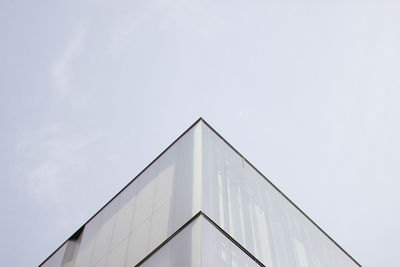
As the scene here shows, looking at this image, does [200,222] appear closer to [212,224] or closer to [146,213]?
[212,224]

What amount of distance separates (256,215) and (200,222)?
303 cm

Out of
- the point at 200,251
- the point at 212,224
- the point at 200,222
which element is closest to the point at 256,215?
the point at 212,224

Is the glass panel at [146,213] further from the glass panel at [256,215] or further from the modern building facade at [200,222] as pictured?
the glass panel at [256,215]

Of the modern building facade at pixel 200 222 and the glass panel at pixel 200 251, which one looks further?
the modern building facade at pixel 200 222

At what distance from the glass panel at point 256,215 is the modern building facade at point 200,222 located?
32 millimetres

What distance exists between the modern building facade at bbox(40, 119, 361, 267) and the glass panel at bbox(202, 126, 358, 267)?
32 mm

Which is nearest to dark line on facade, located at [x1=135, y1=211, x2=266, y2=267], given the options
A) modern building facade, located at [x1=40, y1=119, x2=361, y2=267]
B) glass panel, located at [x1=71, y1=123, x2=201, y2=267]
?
modern building facade, located at [x1=40, y1=119, x2=361, y2=267]

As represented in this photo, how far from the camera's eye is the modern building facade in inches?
335

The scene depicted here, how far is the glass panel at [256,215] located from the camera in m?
9.65

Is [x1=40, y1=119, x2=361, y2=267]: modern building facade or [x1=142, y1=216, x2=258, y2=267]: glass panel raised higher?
[x1=40, y1=119, x2=361, y2=267]: modern building facade

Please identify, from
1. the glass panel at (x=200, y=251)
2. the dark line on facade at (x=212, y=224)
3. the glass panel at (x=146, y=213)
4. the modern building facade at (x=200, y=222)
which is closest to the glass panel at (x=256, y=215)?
the modern building facade at (x=200, y=222)

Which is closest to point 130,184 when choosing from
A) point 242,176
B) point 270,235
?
point 242,176

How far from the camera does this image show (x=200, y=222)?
8.38 m

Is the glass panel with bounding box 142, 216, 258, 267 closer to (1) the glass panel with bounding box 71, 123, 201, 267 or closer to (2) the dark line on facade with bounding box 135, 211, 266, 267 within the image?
(2) the dark line on facade with bounding box 135, 211, 266, 267
